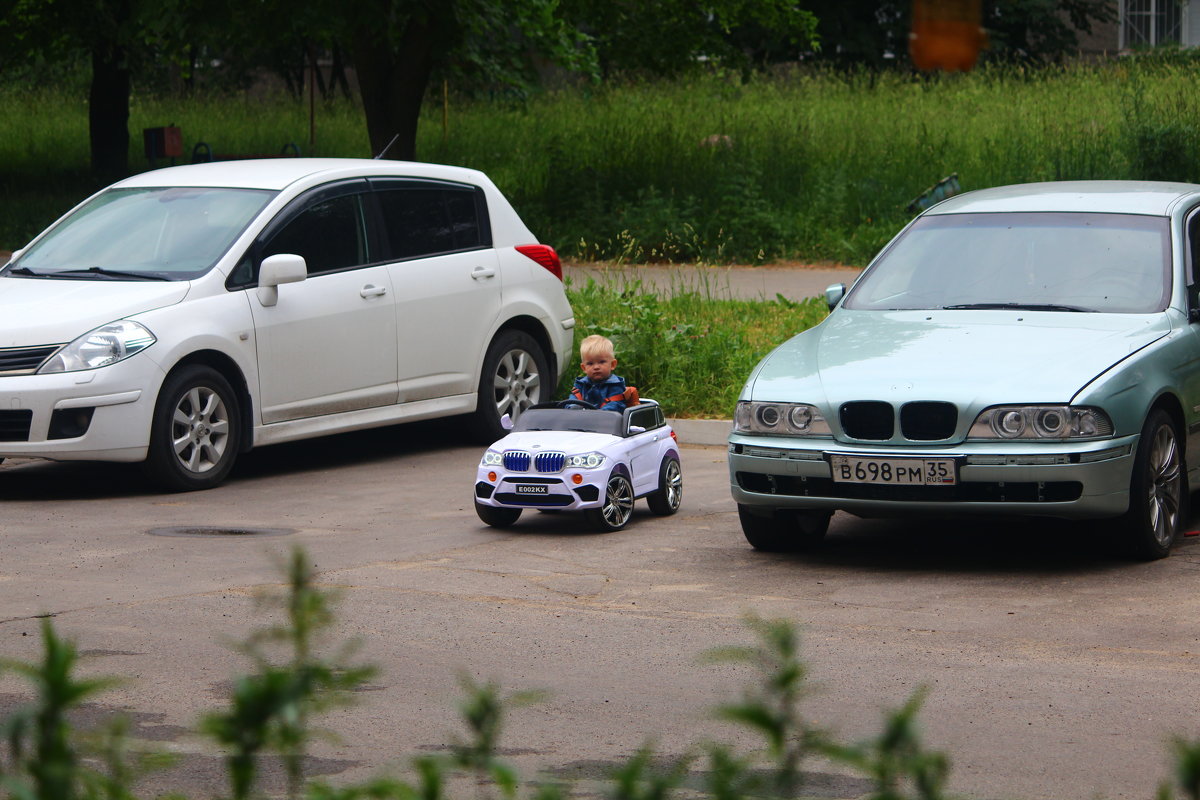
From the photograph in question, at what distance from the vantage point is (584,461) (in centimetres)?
855

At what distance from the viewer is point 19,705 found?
5.24 m

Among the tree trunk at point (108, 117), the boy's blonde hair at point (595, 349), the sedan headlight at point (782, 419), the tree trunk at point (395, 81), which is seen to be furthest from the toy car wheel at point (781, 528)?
the tree trunk at point (108, 117)

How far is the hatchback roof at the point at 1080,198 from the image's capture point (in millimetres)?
8692

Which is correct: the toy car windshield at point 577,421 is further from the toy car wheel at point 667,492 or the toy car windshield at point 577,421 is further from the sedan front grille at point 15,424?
the sedan front grille at point 15,424

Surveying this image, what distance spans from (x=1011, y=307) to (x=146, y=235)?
17.2ft

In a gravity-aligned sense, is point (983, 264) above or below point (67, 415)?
above

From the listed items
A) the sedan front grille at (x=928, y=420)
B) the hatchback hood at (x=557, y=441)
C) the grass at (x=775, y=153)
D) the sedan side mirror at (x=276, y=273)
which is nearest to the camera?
the sedan front grille at (x=928, y=420)

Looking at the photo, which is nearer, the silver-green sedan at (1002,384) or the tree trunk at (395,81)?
the silver-green sedan at (1002,384)

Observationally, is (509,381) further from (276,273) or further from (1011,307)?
(1011,307)

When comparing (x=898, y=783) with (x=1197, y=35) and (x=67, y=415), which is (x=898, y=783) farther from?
(x=1197, y=35)

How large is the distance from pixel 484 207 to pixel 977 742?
7.58m

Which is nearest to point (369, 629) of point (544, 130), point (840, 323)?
point (840, 323)

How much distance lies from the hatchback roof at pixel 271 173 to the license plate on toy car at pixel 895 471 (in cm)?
471

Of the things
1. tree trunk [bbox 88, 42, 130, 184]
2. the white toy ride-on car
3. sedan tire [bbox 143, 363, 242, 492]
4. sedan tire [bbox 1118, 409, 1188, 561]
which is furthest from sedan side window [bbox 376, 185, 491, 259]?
tree trunk [bbox 88, 42, 130, 184]
